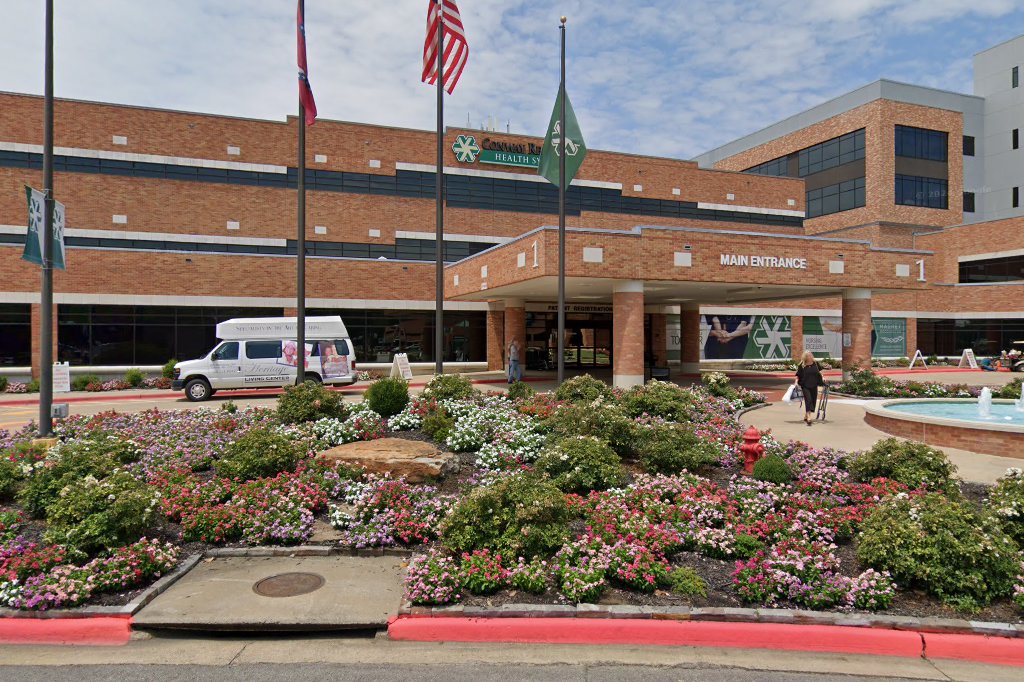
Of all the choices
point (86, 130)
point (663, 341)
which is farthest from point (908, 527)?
point (86, 130)

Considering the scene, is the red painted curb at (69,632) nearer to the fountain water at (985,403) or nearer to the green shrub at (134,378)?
the fountain water at (985,403)

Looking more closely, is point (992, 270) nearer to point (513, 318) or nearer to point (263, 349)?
point (513, 318)

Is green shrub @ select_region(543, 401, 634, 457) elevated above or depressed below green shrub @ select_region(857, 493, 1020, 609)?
above

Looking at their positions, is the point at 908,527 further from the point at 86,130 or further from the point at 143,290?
the point at 86,130

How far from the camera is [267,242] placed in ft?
114

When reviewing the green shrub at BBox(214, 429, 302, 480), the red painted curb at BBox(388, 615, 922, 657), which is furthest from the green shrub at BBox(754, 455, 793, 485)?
the green shrub at BBox(214, 429, 302, 480)

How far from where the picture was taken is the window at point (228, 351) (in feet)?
72.3

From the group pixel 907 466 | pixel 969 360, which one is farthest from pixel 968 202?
pixel 907 466

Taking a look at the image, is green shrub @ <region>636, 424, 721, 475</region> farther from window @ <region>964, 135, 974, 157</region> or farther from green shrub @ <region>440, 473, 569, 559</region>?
window @ <region>964, 135, 974, 157</region>

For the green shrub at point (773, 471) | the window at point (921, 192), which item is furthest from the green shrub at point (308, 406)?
the window at point (921, 192)

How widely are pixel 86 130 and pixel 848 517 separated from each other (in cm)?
3905

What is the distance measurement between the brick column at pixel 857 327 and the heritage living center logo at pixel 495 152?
19479 mm

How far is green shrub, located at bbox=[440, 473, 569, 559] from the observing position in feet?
20.9

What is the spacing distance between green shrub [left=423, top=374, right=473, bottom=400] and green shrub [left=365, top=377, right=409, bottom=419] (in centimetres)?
68
